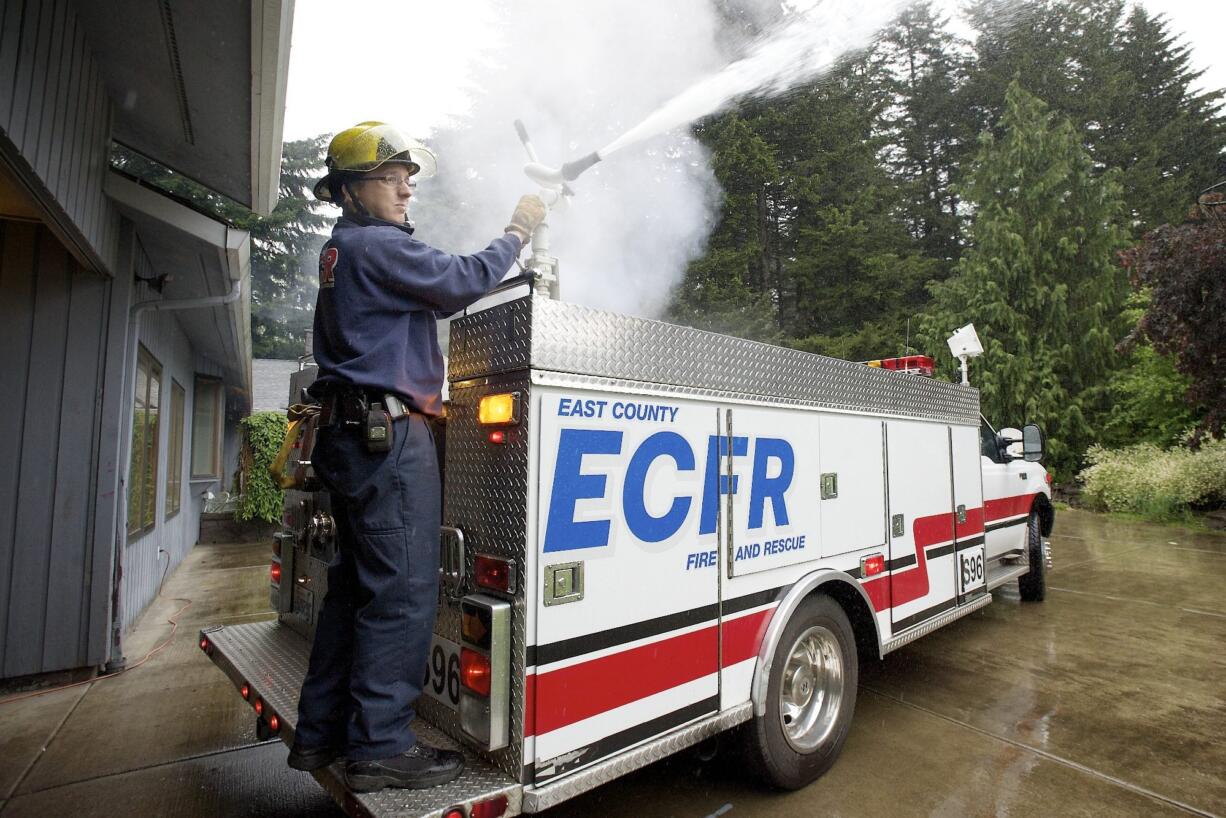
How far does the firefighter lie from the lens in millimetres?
1933

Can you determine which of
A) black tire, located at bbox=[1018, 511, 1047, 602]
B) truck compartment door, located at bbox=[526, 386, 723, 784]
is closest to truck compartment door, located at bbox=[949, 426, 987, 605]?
black tire, located at bbox=[1018, 511, 1047, 602]

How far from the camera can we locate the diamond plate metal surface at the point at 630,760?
76.1 inches

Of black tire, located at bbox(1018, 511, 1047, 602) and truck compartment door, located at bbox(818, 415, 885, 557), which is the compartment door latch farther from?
black tire, located at bbox(1018, 511, 1047, 602)

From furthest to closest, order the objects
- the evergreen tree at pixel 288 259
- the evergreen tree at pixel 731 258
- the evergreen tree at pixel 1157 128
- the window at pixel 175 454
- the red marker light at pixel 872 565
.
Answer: the evergreen tree at pixel 288 259
the evergreen tree at pixel 1157 128
the evergreen tree at pixel 731 258
the window at pixel 175 454
the red marker light at pixel 872 565

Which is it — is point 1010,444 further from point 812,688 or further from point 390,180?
point 390,180

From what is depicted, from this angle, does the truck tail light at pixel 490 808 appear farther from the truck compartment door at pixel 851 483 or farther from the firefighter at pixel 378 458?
the truck compartment door at pixel 851 483

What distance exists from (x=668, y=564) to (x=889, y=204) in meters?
22.4

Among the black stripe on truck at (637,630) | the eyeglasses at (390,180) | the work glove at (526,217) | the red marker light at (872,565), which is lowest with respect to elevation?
the black stripe on truck at (637,630)

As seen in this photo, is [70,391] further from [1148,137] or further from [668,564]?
[1148,137]

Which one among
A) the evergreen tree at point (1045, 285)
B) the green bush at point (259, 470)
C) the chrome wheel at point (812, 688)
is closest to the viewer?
the chrome wheel at point (812, 688)

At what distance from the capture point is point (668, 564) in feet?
7.82

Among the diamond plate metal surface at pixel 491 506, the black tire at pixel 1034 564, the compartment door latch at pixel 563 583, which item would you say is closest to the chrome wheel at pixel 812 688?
the compartment door latch at pixel 563 583

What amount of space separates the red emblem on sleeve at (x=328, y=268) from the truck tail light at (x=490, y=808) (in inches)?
Result: 61.5

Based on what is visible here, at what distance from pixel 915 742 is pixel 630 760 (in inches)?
77.6
